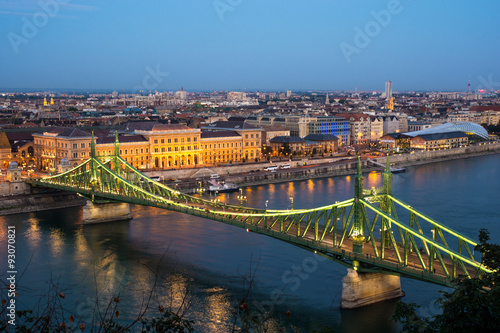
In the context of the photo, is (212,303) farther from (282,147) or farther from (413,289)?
(282,147)

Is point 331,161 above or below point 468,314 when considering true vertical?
below

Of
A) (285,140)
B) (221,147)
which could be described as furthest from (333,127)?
(221,147)

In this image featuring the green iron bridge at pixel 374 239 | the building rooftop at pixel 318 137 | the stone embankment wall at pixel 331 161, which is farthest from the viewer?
the building rooftop at pixel 318 137

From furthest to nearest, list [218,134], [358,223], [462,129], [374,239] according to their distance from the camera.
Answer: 1. [462,129]
2. [218,134]
3. [374,239]
4. [358,223]

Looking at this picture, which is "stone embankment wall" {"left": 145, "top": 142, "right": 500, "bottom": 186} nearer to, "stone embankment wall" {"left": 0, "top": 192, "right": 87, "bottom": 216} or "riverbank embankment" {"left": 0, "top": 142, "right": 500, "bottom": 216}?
"riverbank embankment" {"left": 0, "top": 142, "right": 500, "bottom": 216}

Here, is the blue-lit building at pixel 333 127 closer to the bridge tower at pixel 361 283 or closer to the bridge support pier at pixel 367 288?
the bridge tower at pixel 361 283

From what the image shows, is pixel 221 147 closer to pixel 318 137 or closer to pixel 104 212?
pixel 318 137

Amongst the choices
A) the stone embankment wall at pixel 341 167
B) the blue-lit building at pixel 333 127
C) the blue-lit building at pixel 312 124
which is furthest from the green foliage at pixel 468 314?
the blue-lit building at pixel 333 127

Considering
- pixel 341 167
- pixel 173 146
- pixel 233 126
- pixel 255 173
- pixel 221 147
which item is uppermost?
pixel 233 126
